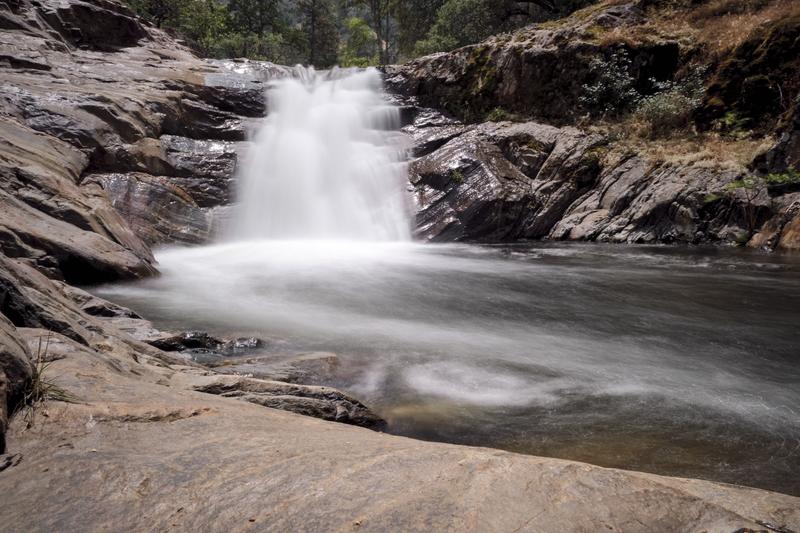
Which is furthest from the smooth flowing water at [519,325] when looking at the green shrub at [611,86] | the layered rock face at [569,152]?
the green shrub at [611,86]

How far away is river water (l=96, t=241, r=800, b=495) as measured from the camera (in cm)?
348

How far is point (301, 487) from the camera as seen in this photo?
6.18ft

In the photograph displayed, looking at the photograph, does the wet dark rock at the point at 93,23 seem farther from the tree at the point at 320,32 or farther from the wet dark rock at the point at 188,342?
the tree at the point at 320,32

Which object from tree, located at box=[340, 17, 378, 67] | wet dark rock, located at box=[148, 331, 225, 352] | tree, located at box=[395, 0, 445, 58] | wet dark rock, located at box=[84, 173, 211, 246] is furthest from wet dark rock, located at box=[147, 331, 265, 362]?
tree, located at box=[340, 17, 378, 67]

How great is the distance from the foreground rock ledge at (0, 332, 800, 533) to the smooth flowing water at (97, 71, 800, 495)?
1.35 metres

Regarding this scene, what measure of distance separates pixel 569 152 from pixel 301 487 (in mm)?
14944

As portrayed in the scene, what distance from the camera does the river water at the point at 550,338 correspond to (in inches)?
137

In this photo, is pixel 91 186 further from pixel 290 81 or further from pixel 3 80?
pixel 290 81

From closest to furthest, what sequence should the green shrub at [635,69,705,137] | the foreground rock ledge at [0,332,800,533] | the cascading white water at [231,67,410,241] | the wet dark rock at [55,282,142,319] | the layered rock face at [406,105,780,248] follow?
the foreground rock ledge at [0,332,800,533]
the wet dark rock at [55,282,142,319]
the layered rock face at [406,105,780,248]
the cascading white water at [231,67,410,241]
the green shrub at [635,69,705,137]

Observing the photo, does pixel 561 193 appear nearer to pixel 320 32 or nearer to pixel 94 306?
pixel 94 306

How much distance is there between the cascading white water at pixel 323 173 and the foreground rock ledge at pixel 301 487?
11390 mm

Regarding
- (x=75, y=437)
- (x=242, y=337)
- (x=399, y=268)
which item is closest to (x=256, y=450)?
(x=75, y=437)

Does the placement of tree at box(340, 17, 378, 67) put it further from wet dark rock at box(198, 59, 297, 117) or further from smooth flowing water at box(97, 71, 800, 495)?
smooth flowing water at box(97, 71, 800, 495)

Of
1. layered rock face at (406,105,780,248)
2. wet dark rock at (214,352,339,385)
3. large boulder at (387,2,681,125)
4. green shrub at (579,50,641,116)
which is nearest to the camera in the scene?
wet dark rock at (214,352,339,385)
